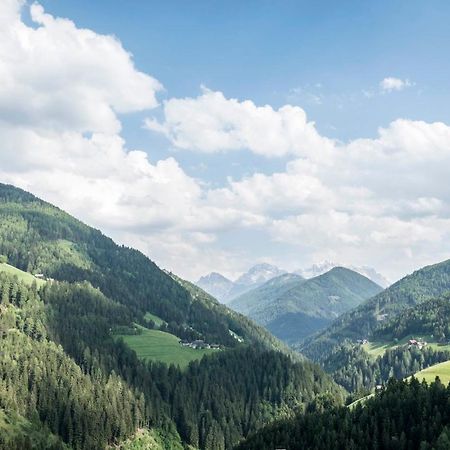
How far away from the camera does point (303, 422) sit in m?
176

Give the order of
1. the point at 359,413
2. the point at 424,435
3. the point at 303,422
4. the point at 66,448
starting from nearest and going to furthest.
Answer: the point at 424,435 < the point at 359,413 < the point at 303,422 < the point at 66,448

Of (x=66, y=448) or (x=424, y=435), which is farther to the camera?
(x=66, y=448)

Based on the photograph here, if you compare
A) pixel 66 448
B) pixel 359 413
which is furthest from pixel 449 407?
pixel 66 448

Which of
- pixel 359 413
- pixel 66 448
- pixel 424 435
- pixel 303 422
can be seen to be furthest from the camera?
pixel 66 448

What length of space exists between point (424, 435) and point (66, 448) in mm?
126522

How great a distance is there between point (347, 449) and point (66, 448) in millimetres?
106301

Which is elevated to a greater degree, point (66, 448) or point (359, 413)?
point (359, 413)

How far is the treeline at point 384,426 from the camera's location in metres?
140

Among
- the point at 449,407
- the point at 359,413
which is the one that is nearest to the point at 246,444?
the point at 359,413

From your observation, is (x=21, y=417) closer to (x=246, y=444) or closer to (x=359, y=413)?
(x=246, y=444)

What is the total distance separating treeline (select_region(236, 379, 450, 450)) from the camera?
140 m

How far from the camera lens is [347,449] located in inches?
5694

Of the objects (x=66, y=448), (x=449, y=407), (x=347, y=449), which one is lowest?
(x=66, y=448)

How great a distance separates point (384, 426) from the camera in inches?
5797
